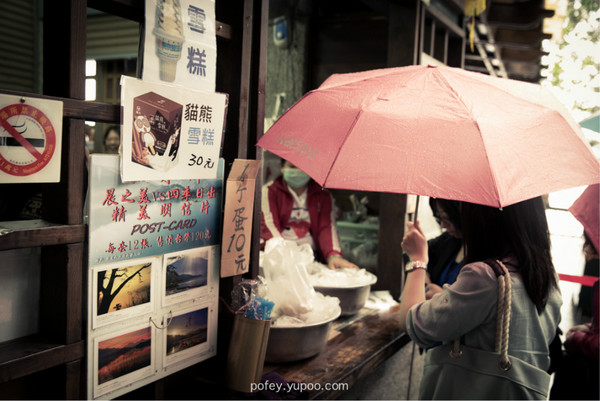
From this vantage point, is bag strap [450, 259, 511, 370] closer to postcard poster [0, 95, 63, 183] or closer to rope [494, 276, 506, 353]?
rope [494, 276, 506, 353]

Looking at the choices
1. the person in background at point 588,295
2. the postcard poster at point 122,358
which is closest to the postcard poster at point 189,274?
the postcard poster at point 122,358

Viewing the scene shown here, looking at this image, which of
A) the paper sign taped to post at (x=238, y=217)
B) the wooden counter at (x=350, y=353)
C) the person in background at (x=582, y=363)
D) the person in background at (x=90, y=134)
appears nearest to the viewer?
the paper sign taped to post at (x=238, y=217)

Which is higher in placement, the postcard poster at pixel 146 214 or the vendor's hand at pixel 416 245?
the postcard poster at pixel 146 214

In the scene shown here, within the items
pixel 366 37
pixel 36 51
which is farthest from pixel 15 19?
pixel 366 37

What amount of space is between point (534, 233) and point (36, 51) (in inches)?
332

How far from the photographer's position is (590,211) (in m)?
2.84

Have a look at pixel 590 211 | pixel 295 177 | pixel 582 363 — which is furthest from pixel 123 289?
pixel 295 177

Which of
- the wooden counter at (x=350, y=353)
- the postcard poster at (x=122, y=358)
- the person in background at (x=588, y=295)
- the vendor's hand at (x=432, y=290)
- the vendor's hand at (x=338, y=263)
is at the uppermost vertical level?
the vendor's hand at (x=432, y=290)

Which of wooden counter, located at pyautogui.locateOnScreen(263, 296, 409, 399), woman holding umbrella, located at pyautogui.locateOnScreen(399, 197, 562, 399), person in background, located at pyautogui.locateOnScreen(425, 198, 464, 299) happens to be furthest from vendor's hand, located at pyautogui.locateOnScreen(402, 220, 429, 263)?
wooden counter, located at pyautogui.locateOnScreen(263, 296, 409, 399)

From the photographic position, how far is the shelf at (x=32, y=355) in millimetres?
1566

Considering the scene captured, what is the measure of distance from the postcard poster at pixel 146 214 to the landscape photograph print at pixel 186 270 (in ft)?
0.11

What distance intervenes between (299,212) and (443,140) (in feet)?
10.7

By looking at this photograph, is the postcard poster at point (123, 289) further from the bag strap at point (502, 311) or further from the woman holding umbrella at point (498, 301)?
the bag strap at point (502, 311)

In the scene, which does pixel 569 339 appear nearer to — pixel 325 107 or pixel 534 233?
pixel 534 233
